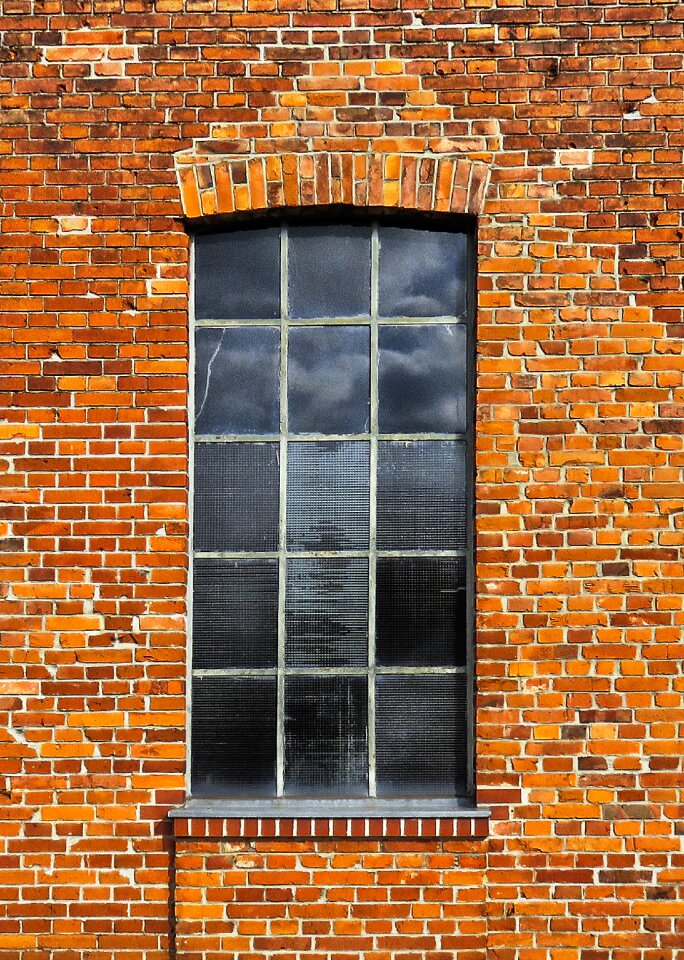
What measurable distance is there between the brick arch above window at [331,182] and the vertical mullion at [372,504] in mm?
219

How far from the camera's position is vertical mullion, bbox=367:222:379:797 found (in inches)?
146

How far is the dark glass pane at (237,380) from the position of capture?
3.82 meters

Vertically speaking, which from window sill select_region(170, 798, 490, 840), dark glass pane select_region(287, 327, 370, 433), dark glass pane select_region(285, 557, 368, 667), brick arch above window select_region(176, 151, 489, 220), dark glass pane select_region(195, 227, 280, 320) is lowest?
window sill select_region(170, 798, 490, 840)

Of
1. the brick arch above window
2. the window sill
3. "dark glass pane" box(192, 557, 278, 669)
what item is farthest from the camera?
"dark glass pane" box(192, 557, 278, 669)

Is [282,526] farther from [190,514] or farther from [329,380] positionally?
[329,380]

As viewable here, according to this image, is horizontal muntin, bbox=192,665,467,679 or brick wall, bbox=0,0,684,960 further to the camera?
horizontal muntin, bbox=192,665,467,679

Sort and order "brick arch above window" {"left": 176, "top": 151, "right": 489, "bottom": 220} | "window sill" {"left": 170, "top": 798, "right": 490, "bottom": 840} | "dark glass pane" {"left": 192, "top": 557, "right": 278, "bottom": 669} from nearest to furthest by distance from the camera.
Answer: "window sill" {"left": 170, "top": 798, "right": 490, "bottom": 840} < "brick arch above window" {"left": 176, "top": 151, "right": 489, "bottom": 220} < "dark glass pane" {"left": 192, "top": 557, "right": 278, "bottom": 669}

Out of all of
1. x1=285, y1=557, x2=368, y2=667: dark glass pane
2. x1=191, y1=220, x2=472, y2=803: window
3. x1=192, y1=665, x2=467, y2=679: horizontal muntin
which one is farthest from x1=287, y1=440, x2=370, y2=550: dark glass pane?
x1=192, y1=665, x2=467, y2=679: horizontal muntin

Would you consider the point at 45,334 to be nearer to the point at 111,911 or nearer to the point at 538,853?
the point at 111,911

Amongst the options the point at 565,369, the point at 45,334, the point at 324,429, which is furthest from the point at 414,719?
the point at 45,334

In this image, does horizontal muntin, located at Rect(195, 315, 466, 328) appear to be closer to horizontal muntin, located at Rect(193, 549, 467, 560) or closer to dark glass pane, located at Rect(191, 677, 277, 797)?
horizontal muntin, located at Rect(193, 549, 467, 560)

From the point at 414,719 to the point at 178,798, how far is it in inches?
→ 41.3

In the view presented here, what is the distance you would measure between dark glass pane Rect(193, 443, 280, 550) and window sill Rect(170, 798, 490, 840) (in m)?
1.11

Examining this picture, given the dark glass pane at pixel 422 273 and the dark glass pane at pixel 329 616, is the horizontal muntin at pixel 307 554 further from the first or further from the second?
the dark glass pane at pixel 422 273
